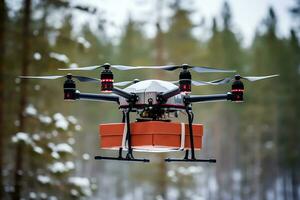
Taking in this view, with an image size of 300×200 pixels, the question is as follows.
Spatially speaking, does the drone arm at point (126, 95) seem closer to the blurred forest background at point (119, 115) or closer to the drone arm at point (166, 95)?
the drone arm at point (166, 95)

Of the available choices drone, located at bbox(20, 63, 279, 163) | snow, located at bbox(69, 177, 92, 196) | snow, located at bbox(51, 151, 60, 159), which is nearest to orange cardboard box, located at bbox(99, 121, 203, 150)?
drone, located at bbox(20, 63, 279, 163)

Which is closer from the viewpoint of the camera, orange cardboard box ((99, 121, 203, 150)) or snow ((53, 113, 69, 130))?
orange cardboard box ((99, 121, 203, 150))

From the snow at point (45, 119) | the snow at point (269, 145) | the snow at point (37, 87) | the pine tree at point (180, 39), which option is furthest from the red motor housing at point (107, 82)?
the snow at point (269, 145)

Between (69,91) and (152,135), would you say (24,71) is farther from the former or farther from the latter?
(152,135)

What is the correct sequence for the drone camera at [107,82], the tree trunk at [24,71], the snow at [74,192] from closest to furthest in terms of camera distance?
the drone camera at [107,82] < the tree trunk at [24,71] < the snow at [74,192]

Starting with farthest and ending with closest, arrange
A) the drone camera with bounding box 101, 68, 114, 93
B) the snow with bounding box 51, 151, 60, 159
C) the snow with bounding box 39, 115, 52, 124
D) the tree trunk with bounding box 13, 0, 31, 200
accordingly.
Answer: the snow with bounding box 39, 115, 52, 124 < the tree trunk with bounding box 13, 0, 31, 200 < the snow with bounding box 51, 151, 60, 159 < the drone camera with bounding box 101, 68, 114, 93

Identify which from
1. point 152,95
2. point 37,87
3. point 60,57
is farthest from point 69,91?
point 37,87

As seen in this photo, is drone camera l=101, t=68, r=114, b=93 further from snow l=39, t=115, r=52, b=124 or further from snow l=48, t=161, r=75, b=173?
snow l=39, t=115, r=52, b=124
